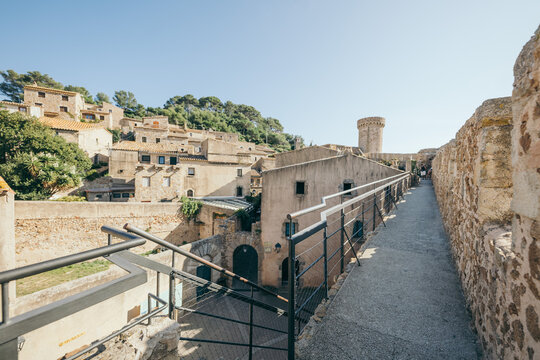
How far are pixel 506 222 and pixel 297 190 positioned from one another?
414 inches

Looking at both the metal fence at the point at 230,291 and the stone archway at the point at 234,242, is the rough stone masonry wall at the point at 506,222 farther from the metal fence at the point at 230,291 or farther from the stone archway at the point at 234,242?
the stone archway at the point at 234,242

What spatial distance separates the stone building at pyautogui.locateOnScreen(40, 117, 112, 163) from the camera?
23812 mm

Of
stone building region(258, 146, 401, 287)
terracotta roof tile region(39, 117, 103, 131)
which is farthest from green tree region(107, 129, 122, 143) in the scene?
stone building region(258, 146, 401, 287)

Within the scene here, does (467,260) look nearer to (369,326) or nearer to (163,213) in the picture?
(369,326)

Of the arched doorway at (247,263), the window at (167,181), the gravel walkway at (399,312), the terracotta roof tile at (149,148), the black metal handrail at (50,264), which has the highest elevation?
the terracotta roof tile at (149,148)

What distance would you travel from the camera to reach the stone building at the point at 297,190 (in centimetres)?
1192

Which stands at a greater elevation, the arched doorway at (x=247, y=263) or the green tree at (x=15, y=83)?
the green tree at (x=15, y=83)

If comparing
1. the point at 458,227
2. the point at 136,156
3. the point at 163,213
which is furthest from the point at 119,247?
the point at 136,156

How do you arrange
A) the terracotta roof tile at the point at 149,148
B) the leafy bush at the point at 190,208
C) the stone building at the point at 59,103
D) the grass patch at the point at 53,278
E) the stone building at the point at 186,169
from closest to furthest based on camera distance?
the grass patch at the point at 53,278
the leafy bush at the point at 190,208
the stone building at the point at 186,169
the terracotta roof tile at the point at 149,148
the stone building at the point at 59,103

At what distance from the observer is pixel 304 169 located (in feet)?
41.8

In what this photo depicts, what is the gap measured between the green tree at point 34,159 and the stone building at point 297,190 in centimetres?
1789

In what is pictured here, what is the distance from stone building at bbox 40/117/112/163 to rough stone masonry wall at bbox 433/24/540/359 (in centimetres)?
3197

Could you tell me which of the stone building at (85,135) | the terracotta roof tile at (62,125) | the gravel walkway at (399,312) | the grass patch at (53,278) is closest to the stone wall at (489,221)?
the gravel walkway at (399,312)

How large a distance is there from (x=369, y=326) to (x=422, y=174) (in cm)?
2131
